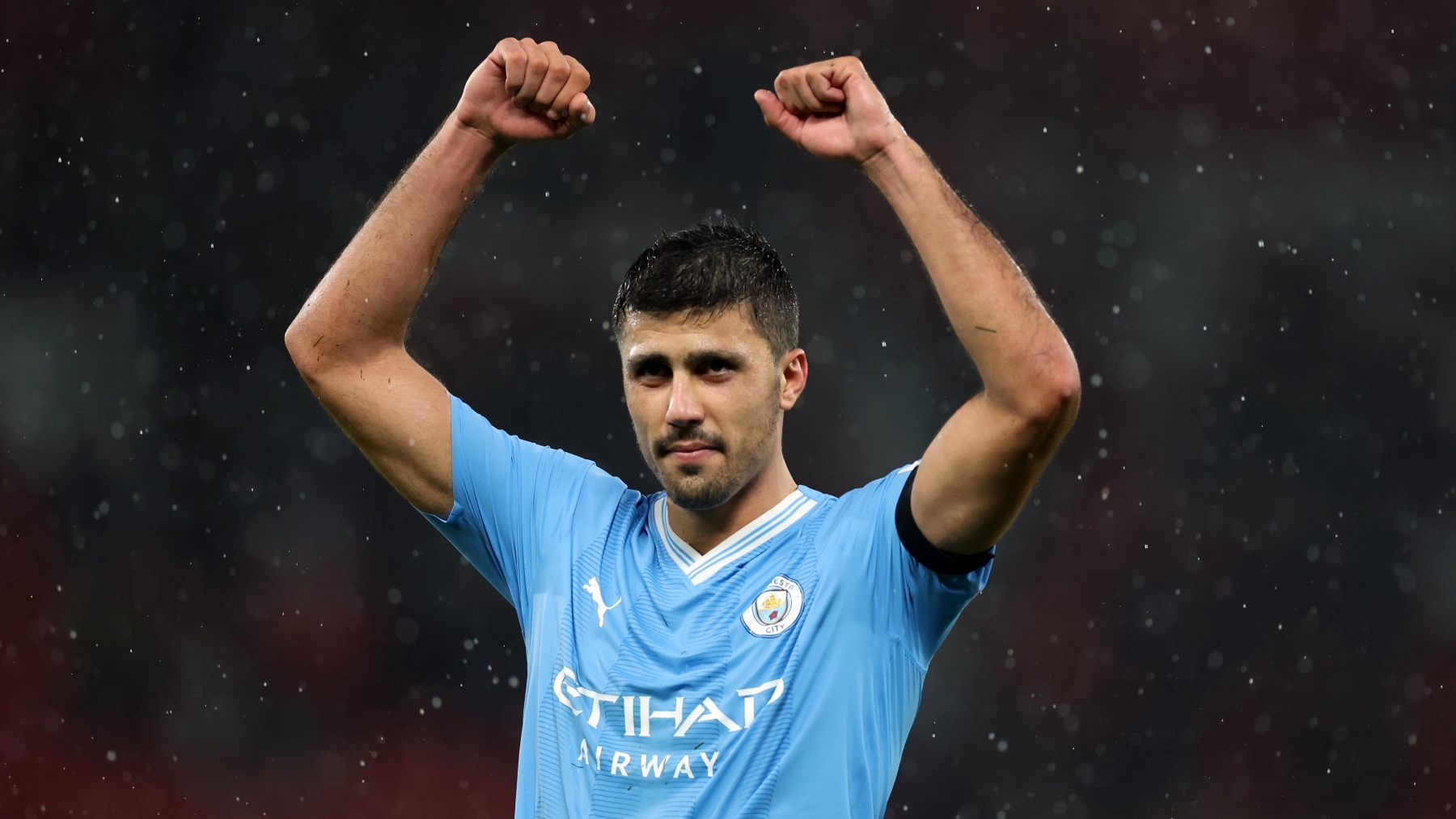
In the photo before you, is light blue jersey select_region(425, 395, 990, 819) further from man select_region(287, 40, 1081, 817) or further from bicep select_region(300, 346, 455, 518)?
bicep select_region(300, 346, 455, 518)

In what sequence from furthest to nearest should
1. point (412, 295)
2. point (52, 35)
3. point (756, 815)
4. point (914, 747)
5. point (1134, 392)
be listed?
→ point (52, 35)
point (1134, 392)
point (914, 747)
point (412, 295)
point (756, 815)

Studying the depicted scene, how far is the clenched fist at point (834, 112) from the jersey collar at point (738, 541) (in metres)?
0.70

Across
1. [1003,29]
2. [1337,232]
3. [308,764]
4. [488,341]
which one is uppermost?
[1003,29]

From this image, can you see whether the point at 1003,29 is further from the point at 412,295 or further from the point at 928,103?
the point at 412,295

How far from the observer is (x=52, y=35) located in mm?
9766

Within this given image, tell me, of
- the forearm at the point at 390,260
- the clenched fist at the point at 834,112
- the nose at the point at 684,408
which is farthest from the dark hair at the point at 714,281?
the forearm at the point at 390,260

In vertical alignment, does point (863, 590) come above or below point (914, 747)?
above

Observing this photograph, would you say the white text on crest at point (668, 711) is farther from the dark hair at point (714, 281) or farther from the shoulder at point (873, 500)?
the dark hair at point (714, 281)

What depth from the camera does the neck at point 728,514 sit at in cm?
276

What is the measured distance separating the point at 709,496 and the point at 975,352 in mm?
595

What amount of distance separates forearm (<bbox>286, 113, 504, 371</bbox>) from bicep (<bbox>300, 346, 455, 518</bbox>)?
0.04m

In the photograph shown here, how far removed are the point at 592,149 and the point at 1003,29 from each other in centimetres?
286

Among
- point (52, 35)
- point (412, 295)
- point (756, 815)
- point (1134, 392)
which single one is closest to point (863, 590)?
point (756, 815)

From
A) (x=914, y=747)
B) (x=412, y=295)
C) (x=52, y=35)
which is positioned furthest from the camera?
(x=52, y=35)
